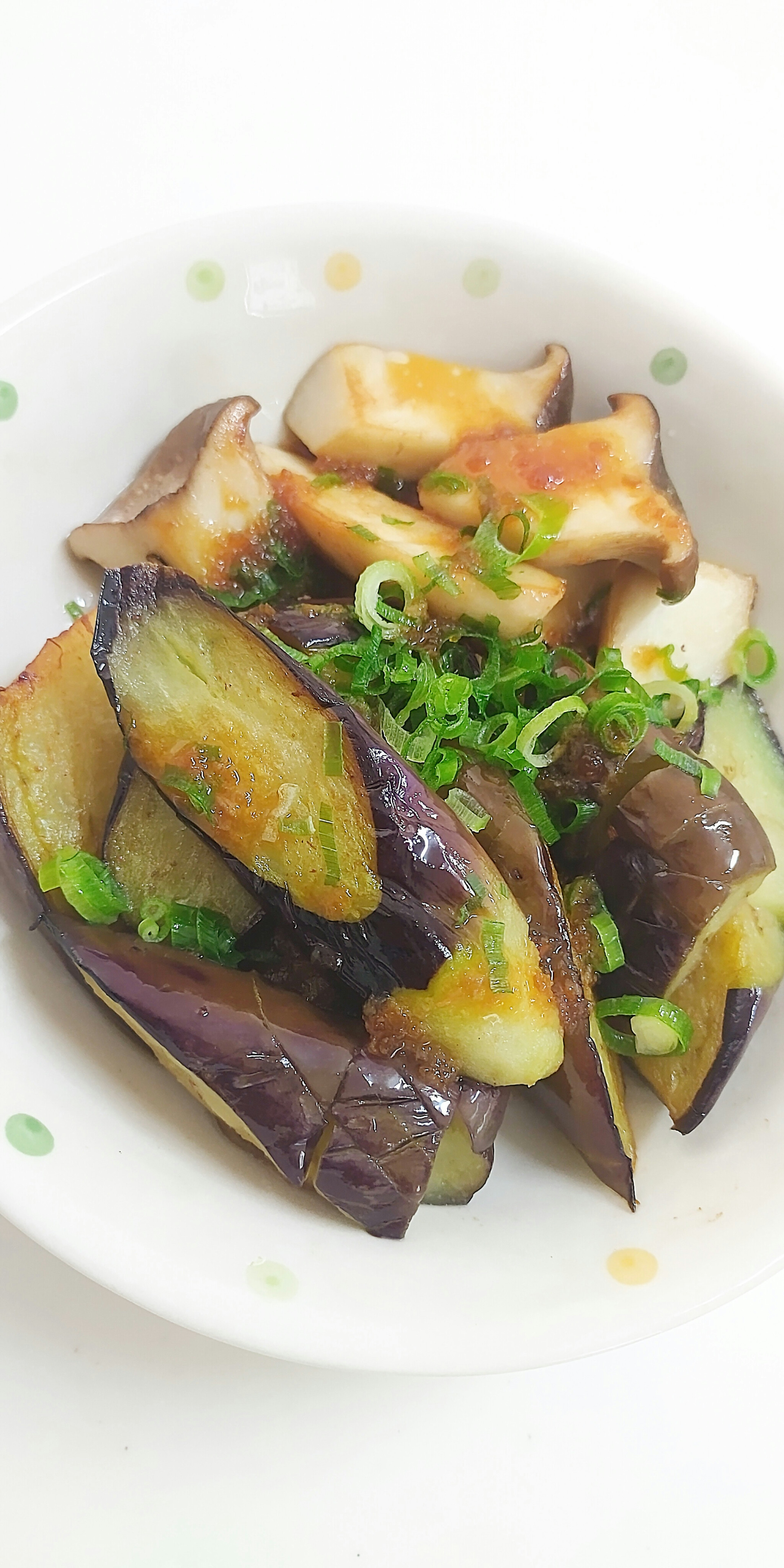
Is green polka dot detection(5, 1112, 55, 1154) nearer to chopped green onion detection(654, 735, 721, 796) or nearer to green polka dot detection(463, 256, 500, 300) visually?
chopped green onion detection(654, 735, 721, 796)

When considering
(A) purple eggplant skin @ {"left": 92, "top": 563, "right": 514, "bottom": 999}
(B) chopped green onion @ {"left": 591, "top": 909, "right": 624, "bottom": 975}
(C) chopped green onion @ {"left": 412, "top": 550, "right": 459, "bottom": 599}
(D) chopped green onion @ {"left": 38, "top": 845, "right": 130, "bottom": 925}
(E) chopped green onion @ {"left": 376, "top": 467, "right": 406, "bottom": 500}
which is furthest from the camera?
(E) chopped green onion @ {"left": 376, "top": 467, "right": 406, "bottom": 500}

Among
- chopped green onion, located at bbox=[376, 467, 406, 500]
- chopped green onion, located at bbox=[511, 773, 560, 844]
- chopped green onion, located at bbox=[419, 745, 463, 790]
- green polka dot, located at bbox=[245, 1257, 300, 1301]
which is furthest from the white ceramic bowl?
chopped green onion, located at bbox=[419, 745, 463, 790]

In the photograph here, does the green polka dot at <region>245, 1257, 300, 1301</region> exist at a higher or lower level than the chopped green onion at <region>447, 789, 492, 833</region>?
lower

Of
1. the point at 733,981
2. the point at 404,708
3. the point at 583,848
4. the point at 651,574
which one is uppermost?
the point at 651,574

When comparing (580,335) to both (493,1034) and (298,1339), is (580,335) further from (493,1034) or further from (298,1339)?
(298,1339)

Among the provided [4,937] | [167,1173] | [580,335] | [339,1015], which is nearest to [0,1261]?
[167,1173]

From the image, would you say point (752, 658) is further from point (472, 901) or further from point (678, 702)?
point (472, 901)
